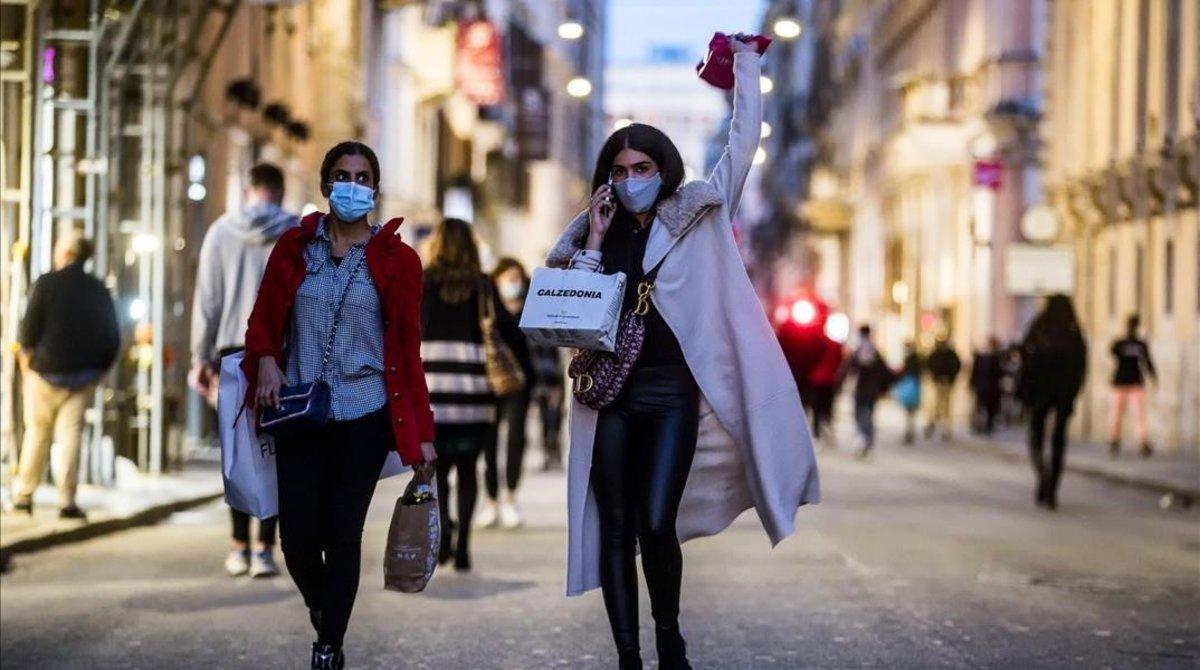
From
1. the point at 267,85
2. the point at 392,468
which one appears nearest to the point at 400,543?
the point at 392,468

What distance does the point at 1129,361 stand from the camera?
1307 inches

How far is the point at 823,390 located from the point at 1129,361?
4590 mm

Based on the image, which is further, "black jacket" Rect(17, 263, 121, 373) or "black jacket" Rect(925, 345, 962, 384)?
"black jacket" Rect(925, 345, 962, 384)

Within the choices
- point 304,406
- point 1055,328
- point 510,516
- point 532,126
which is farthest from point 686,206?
point 532,126

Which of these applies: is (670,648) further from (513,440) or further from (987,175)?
(987,175)

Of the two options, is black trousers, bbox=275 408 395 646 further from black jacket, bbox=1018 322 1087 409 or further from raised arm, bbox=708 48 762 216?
black jacket, bbox=1018 322 1087 409

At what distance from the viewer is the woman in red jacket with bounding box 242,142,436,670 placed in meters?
7.91

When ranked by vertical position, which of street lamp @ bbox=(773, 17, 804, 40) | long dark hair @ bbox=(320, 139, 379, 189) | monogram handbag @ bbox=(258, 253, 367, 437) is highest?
street lamp @ bbox=(773, 17, 804, 40)

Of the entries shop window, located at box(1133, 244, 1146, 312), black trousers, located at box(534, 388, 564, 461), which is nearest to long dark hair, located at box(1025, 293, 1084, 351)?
black trousers, located at box(534, 388, 564, 461)

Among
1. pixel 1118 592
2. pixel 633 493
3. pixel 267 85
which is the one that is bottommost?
pixel 1118 592

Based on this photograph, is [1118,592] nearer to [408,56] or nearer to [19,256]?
[19,256]

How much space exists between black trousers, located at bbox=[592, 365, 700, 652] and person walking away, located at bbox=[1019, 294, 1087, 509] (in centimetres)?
1236

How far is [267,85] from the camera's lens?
118 ft

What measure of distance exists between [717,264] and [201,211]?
883 inches
